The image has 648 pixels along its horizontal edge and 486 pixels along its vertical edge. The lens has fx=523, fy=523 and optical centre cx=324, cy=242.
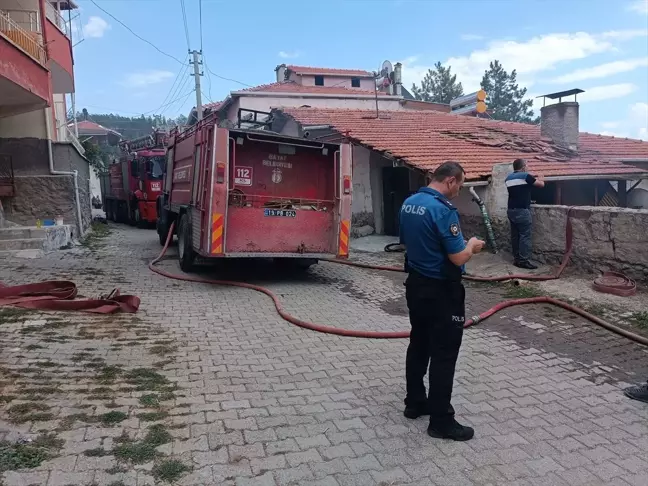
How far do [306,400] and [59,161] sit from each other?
12.0 m

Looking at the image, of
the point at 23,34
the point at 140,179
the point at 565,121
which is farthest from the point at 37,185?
the point at 565,121

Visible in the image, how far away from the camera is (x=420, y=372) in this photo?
12.0ft

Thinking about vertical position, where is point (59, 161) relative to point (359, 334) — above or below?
above

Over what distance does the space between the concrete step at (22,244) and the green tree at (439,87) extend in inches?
2179

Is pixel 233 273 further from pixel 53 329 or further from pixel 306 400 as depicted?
pixel 306 400

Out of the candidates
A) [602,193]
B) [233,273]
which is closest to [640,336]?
[233,273]

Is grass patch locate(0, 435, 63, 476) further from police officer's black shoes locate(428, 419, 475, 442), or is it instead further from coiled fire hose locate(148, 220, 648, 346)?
coiled fire hose locate(148, 220, 648, 346)

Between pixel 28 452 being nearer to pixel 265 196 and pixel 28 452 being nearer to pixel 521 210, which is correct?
pixel 265 196

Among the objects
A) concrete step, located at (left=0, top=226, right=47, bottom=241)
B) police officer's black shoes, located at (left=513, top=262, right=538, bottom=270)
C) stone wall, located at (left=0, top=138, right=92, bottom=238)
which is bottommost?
police officer's black shoes, located at (left=513, top=262, right=538, bottom=270)

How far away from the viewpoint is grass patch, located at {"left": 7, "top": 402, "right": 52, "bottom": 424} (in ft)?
11.0

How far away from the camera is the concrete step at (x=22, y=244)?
34.4 feet

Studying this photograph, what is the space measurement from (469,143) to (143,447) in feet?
42.1

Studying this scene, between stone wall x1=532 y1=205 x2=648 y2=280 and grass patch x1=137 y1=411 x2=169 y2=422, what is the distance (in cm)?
611

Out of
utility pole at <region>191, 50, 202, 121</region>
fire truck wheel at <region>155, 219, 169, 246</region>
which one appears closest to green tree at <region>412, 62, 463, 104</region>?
utility pole at <region>191, 50, 202, 121</region>
